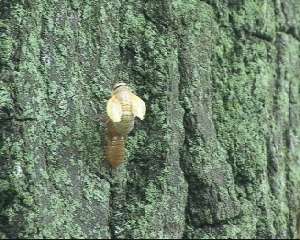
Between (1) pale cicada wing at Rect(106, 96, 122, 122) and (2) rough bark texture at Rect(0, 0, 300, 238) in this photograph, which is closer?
(2) rough bark texture at Rect(0, 0, 300, 238)

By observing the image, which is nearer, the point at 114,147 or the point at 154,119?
the point at 114,147

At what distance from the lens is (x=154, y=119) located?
9.09ft

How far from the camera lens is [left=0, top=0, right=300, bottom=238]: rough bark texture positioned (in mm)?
2324

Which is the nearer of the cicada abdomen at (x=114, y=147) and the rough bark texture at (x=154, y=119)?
the rough bark texture at (x=154, y=119)

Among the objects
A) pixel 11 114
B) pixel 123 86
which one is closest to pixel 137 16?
pixel 123 86

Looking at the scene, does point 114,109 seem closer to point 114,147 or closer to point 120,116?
point 120,116

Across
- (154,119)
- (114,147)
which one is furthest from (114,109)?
(154,119)

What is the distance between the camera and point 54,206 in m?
2.40

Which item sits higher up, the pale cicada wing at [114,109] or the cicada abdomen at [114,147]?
the pale cicada wing at [114,109]

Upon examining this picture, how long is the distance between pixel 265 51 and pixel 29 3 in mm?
1539

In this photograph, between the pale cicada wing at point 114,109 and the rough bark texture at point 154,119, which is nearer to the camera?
the rough bark texture at point 154,119

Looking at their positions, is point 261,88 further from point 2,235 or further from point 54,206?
point 2,235

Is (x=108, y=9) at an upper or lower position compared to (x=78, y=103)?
upper

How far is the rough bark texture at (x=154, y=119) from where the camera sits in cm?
232
